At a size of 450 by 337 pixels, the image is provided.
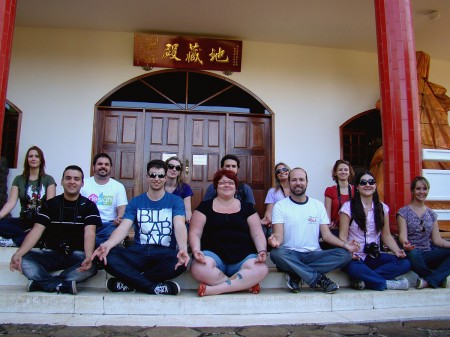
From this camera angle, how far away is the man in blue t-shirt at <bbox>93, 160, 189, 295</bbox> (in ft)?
10.0

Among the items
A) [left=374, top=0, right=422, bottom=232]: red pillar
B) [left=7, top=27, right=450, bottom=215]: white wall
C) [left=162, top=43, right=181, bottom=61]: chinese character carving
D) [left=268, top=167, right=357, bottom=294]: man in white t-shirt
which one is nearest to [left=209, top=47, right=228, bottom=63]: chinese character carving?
[left=7, top=27, right=450, bottom=215]: white wall

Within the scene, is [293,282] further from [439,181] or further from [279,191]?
[439,181]

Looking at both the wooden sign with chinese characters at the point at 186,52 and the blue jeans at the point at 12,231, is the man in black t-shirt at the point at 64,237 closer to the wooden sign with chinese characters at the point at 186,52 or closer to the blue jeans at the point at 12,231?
the blue jeans at the point at 12,231

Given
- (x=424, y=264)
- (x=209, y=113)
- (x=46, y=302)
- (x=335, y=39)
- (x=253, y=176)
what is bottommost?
(x=46, y=302)

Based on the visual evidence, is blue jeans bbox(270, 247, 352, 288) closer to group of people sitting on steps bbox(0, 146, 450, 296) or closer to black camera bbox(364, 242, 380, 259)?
group of people sitting on steps bbox(0, 146, 450, 296)

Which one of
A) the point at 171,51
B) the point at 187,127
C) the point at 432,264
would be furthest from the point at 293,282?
the point at 171,51

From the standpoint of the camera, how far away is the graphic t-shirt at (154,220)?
3352mm

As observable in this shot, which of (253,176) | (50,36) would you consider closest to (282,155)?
(253,176)

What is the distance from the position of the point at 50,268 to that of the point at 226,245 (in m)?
1.59

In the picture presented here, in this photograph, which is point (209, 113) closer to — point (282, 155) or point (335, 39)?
point (282, 155)

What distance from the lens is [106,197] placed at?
400 cm

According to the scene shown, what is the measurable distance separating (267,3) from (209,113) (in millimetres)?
2136

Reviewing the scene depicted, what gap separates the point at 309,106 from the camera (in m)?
7.08

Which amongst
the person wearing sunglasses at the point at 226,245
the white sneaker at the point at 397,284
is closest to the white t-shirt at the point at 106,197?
the person wearing sunglasses at the point at 226,245
